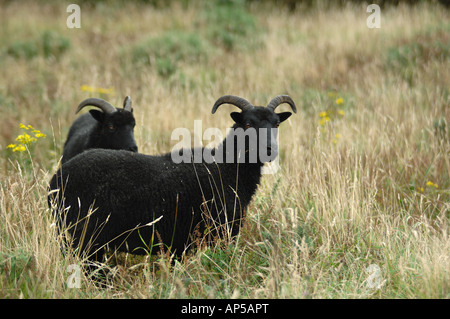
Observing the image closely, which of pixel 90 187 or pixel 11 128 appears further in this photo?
pixel 11 128

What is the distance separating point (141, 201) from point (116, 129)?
89.5 inches

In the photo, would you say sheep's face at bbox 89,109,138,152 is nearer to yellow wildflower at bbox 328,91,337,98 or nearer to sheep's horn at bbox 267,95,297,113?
sheep's horn at bbox 267,95,297,113

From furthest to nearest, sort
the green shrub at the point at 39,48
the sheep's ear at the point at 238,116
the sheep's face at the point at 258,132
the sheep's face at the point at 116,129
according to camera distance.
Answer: the green shrub at the point at 39,48 → the sheep's face at the point at 116,129 → the sheep's ear at the point at 238,116 → the sheep's face at the point at 258,132

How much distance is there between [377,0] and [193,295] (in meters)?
15.5

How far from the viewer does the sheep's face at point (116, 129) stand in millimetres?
6297

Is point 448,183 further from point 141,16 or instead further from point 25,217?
point 141,16

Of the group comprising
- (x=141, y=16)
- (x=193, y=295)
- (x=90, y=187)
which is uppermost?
(x=141, y=16)

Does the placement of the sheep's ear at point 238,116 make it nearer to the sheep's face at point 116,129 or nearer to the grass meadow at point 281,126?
the grass meadow at point 281,126

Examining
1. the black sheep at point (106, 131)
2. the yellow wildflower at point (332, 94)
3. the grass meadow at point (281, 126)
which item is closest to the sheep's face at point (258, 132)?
the grass meadow at point (281, 126)

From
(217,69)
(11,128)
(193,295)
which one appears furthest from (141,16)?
(193,295)

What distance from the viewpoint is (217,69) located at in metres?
11.4

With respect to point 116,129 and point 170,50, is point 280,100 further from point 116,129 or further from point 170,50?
point 170,50

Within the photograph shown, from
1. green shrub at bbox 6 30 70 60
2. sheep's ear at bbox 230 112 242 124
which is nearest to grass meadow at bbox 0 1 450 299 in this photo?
green shrub at bbox 6 30 70 60

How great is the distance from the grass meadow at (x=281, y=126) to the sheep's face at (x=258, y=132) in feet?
1.47
